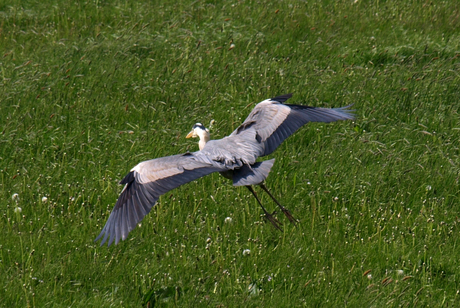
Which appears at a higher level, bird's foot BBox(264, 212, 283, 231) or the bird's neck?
the bird's neck

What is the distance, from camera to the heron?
18.2 feet

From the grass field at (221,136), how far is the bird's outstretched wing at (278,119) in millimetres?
481

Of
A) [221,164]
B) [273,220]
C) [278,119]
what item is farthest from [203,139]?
[273,220]

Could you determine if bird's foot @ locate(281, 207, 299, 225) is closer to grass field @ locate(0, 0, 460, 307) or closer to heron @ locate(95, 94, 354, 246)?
heron @ locate(95, 94, 354, 246)

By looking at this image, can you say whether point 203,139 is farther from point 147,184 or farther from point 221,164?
point 147,184

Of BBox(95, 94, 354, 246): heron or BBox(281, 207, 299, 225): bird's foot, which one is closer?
BBox(95, 94, 354, 246): heron

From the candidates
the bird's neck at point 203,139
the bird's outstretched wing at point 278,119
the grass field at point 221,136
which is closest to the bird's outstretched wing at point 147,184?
the grass field at point 221,136

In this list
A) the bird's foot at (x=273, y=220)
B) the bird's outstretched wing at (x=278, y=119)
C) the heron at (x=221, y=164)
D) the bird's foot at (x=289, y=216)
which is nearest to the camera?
the heron at (x=221, y=164)

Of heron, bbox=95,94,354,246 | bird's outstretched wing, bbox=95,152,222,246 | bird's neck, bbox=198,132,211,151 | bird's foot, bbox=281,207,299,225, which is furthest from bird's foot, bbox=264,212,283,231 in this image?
bird's neck, bbox=198,132,211,151

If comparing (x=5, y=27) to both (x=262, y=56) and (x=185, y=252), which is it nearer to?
(x=262, y=56)

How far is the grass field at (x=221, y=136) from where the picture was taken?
5.43 m

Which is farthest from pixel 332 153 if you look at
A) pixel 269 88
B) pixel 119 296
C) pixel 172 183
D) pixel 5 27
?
pixel 5 27

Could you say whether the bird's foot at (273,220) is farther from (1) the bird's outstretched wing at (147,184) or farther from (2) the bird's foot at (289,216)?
(1) the bird's outstretched wing at (147,184)

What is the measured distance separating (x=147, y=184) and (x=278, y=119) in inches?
76.5
